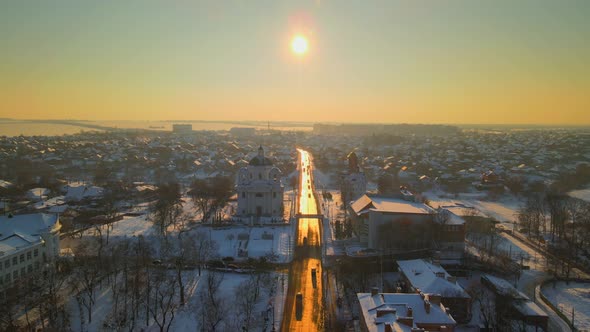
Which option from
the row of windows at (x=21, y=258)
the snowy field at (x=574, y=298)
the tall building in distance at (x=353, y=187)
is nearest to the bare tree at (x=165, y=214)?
the row of windows at (x=21, y=258)

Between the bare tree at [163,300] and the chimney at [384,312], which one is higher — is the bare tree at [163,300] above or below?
below

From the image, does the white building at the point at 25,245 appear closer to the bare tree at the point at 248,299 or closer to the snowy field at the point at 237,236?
the snowy field at the point at 237,236

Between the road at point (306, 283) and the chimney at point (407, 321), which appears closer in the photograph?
the chimney at point (407, 321)

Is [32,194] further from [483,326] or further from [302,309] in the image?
[483,326]

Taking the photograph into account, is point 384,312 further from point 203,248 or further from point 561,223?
point 561,223

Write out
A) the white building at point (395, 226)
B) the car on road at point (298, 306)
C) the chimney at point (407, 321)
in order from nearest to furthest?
the chimney at point (407, 321) → the car on road at point (298, 306) → the white building at point (395, 226)


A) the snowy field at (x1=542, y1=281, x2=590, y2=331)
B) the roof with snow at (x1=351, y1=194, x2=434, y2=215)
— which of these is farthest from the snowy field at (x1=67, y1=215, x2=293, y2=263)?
the snowy field at (x1=542, y1=281, x2=590, y2=331)

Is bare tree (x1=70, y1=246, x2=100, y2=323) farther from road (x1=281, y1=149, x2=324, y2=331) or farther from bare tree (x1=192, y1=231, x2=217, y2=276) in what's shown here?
road (x1=281, y1=149, x2=324, y2=331)

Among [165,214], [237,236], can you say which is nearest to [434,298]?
[237,236]
